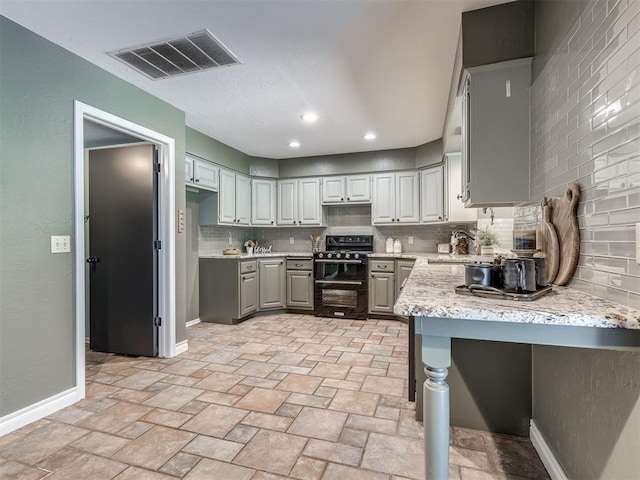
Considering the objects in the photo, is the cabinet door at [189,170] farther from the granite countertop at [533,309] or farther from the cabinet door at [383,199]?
the granite countertop at [533,309]

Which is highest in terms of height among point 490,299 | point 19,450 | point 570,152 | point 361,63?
point 361,63

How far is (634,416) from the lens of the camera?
0.97 meters

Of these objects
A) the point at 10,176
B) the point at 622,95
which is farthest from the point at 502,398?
the point at 10,176

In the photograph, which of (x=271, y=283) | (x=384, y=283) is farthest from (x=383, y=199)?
(x=271, y=283)

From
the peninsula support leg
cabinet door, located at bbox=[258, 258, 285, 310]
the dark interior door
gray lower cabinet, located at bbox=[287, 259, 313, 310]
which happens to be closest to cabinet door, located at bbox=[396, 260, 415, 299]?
gray lower cabinet, located at bbox=[287, 259, 313, 310]

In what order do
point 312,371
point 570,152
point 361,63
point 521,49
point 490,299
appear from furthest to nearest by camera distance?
point 312,371 < point 361,63 < point 521,49 < point 570,152 < point 490,299

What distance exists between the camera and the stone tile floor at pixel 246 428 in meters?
1.63

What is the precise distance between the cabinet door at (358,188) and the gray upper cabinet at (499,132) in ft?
9.73

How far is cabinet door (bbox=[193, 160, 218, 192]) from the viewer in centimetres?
397

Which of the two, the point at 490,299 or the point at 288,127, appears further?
the point at 288,127

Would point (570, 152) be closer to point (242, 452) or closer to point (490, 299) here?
point (490, 299)

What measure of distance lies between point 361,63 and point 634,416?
2.44 m

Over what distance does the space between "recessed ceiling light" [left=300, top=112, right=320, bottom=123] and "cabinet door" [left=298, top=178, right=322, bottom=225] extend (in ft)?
5.22

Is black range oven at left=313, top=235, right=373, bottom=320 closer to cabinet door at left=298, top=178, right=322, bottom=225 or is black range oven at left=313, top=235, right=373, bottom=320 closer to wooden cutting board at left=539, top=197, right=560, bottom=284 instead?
cabinet door at left=298, top=178, right=322, bottom=225
